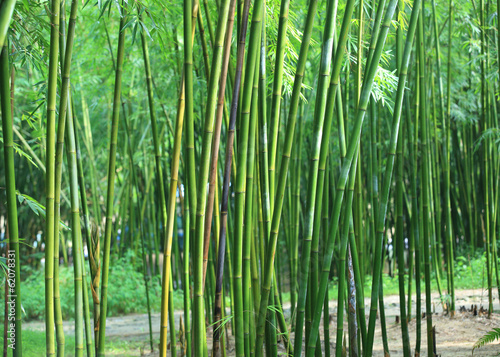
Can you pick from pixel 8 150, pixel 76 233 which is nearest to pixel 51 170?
pixel 8 150

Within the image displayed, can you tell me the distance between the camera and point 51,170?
35.7 inches

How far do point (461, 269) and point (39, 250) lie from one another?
504cm

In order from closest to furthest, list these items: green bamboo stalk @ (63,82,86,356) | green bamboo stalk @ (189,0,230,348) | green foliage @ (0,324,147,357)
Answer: green bamboo stalk @ (189,0,230,348) < green bamboo stalk @ (63,82,86,356) < green foliage @ (0,324,147,357)

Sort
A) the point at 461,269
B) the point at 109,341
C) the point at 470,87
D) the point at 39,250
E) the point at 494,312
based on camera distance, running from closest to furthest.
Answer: the point at 494,312
the point at 109,341
the point at 470,87
the point at 461,269
the point at 39,250

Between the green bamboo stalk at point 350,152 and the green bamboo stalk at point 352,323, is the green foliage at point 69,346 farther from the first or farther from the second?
the green bamboo stalk at point 350,152

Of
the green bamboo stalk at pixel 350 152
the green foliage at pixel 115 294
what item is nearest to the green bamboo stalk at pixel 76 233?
the green bamboo stalk at pixel 350 152

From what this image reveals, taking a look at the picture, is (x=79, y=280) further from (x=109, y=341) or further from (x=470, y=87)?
(x=470, y=87)

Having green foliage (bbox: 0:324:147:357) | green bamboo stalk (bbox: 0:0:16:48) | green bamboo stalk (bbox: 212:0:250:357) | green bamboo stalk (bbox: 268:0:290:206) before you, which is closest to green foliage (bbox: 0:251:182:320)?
green foliage (bbox: 0:324:147:357)

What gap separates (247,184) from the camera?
35.8 inches

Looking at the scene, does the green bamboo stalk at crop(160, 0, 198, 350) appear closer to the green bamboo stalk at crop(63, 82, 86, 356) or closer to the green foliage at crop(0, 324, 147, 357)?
the green bamboo stalk at crop(63, 82, 86, 356)

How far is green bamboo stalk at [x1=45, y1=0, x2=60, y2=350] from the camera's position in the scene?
2.95ft

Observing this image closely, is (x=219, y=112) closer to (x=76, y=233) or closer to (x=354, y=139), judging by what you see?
(x=354, y=139)

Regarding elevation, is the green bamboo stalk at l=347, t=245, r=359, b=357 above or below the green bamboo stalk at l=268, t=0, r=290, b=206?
below

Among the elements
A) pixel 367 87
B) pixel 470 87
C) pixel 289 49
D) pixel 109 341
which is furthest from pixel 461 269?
pixel 367 87
